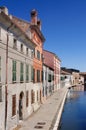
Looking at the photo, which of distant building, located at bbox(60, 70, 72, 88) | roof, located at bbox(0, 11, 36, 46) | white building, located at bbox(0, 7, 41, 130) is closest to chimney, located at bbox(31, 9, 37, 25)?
white building, located at bbox(0, 7, 41, 130)

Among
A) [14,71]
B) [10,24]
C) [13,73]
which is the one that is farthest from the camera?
[14,71]

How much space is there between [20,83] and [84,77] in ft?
574

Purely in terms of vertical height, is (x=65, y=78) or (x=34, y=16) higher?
(x=34, y=16)

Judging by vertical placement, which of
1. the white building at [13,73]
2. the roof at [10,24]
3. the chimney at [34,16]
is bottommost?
the white building at [13,73]

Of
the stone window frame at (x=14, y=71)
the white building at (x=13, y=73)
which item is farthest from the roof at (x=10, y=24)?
the stone window frame at (x=14, y=71)

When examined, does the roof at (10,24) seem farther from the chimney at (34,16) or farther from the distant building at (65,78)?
the distant building at (65,78)

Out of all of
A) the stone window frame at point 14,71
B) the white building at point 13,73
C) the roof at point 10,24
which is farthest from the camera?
the stone window frame at point 14,71

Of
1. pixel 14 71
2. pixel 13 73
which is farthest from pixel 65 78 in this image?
pixel 13 73

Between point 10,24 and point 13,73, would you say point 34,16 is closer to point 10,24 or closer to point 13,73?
point 13,73

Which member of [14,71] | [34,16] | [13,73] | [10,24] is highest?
[34,16]

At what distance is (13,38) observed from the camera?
22516 millimetres

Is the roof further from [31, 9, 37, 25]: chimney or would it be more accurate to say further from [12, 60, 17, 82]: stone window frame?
[31, 9, 37, 25]: chimney

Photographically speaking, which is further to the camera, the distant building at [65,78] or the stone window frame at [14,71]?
the distant building at [65,78]

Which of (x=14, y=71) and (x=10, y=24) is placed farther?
(x=14, y=71)
